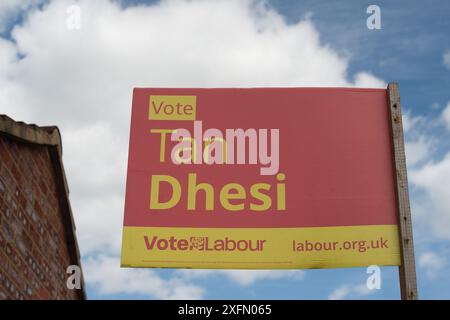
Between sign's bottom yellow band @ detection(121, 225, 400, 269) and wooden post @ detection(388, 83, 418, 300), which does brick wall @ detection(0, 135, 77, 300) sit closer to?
sign's bottom yellow band @ detection(121, 225, 400, 269)

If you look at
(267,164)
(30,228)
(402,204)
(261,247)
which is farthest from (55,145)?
(402,204)

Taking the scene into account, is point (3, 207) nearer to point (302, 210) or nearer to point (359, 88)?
point (302, 210)

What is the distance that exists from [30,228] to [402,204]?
484cm

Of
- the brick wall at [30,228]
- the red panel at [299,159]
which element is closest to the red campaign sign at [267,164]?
the red panel at [299,159]

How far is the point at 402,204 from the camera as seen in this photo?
241 inches

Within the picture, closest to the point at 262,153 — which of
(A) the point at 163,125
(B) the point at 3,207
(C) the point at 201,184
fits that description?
(C) the point at 201,184

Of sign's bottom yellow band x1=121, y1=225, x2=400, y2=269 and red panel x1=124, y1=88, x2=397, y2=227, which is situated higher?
red panel x1=124, y1=88, x2=397, y2=227

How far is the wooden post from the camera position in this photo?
5.75m

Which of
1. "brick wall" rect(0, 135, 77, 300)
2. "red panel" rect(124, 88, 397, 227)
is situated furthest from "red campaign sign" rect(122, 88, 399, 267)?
"brick wall" rect(0, 135, 77, 300)

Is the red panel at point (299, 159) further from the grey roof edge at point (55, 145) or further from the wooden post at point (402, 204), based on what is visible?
the grey roof edge at point (55, 145)

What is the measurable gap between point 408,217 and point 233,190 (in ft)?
6.25

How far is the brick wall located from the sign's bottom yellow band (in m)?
1.66

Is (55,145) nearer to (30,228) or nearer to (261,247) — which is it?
(30,228)

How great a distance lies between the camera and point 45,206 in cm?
848
